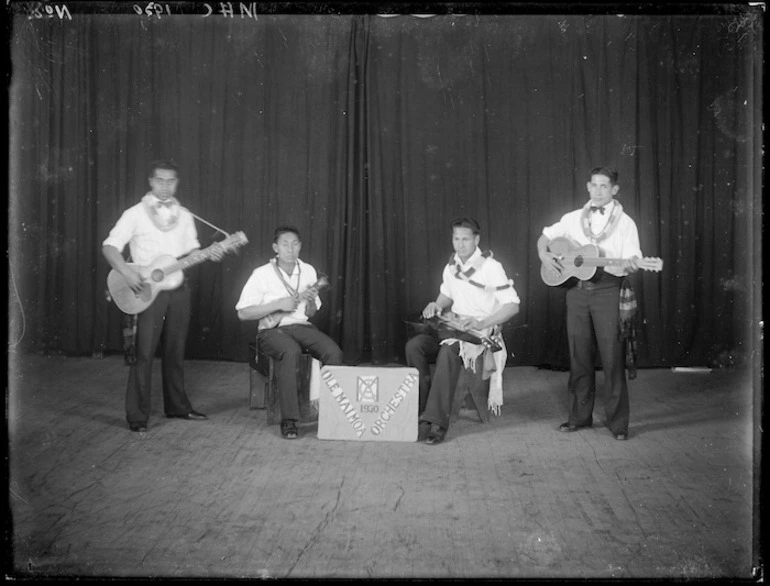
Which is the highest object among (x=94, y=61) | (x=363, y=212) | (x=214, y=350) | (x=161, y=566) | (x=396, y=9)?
(x=94, y=61)

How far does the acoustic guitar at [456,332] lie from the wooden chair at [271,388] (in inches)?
32.8

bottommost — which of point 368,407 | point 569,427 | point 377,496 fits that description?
point 377,496

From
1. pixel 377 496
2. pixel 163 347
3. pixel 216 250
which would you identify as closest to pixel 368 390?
pixel 377 496

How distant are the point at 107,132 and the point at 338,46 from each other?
6.72 feet

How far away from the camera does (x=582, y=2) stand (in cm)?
352

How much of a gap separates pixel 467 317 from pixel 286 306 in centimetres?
114

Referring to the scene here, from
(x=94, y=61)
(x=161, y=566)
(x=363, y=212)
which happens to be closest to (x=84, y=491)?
(x=161, y=566)

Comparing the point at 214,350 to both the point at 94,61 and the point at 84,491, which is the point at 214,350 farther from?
the point at 84,491

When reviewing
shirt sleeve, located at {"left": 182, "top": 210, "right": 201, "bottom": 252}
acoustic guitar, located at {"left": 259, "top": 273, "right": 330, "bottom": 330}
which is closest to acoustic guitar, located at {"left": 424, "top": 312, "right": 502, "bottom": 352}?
acoustic guitar, located at {"left": 259, "top": 273, "right": 330, "bottom": 330}

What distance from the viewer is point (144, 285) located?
5375 mm

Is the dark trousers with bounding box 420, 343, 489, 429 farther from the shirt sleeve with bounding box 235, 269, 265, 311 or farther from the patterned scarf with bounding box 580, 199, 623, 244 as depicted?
the shirt sleeve with bounding box 235, 269, 265, 311

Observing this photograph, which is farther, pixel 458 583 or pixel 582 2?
pixel 582 2

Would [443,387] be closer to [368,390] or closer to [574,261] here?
[368,390]

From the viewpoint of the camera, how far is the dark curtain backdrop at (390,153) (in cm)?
713
